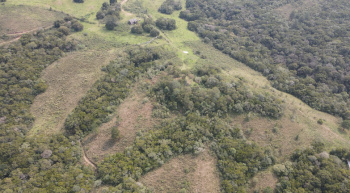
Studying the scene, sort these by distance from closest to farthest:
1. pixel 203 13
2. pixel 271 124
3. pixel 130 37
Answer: pixel 271 124 < pixel 130 37 < pixel 203 13

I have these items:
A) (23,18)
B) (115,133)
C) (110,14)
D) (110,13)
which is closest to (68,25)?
(23,18)

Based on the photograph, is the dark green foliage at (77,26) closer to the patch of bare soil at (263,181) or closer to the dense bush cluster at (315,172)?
the patch of bare soil at (263,181)

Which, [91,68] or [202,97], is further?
[91,68]

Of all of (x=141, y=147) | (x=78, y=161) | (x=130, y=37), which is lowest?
(x=78, y=161)

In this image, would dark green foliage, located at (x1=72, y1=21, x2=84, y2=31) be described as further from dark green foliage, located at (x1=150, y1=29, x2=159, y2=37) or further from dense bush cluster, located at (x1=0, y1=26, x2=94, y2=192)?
dark green foliage, located at (x1=150, y1=29, x2=159, y2=37)

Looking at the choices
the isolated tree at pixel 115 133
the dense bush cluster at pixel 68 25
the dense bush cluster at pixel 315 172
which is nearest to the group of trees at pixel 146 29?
the dense bush cluster at pixel 68 25

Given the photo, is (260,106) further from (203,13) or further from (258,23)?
(203,13)

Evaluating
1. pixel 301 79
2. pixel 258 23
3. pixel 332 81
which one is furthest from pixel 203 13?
pixel 332 81

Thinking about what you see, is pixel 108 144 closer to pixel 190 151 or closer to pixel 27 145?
pixel 27 145
